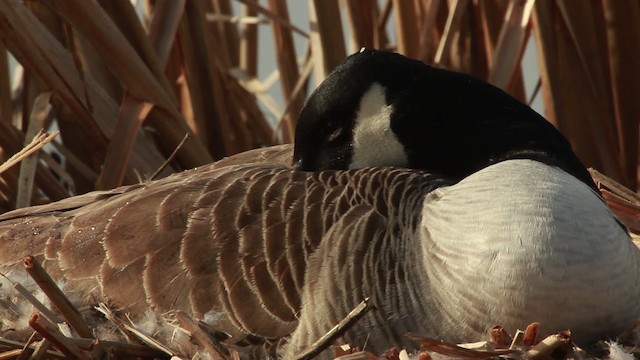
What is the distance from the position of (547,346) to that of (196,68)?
7.07 ft

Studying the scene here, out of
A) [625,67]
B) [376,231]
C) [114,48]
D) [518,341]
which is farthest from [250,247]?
[625,67]

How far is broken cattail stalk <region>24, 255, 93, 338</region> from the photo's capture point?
8.26 feet

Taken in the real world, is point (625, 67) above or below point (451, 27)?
below

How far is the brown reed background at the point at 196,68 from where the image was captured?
3705 millimetres

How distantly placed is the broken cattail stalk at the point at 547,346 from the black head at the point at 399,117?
0.81 m

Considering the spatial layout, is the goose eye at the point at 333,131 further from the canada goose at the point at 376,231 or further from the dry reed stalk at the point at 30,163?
the dry reed stalk at the point at 30,163

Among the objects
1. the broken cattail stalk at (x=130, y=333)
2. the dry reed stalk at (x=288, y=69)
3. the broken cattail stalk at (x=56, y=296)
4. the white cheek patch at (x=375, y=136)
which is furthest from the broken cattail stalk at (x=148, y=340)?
the dry reed stalk at (x=288, y=69)

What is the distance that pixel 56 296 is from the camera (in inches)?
105

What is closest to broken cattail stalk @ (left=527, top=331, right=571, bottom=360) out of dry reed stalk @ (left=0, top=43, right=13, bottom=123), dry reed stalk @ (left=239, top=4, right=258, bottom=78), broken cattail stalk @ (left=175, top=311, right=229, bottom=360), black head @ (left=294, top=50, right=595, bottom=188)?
broken cattail stalk @ (left=175, top=311, right=229, bottom=360)

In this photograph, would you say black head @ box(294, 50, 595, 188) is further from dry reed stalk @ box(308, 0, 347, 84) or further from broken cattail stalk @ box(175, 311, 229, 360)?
broken cattail stalk @ box(175, 311, 229, 360)

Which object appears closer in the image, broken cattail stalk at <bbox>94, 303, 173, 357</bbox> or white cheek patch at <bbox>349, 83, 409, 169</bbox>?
broken cattail stalk at <bbox>94, 303, 173, 357</bbox>

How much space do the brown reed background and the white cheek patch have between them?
0.61m

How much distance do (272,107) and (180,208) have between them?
6.50 ft

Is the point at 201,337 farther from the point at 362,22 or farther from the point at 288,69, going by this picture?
the point at 288,69
